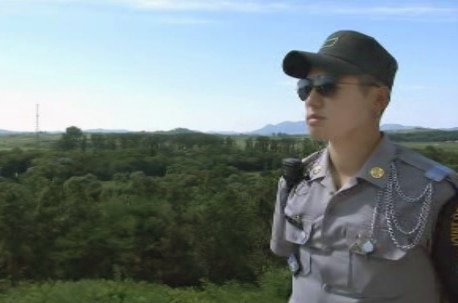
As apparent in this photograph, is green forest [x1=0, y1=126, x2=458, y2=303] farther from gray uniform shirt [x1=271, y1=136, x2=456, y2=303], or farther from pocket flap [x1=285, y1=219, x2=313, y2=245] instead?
gray uniform shirt [x1=271, y1=136, x2=456, y2=303]

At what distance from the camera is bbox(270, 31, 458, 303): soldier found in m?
1.60

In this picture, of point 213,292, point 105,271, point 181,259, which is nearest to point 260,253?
point 181,259

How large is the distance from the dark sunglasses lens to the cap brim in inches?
0.7

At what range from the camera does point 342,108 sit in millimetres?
1697

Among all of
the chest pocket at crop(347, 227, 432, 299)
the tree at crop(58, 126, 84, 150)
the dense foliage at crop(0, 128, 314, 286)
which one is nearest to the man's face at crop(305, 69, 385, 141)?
the chest pocket at crop(347, 227, 432, 299)

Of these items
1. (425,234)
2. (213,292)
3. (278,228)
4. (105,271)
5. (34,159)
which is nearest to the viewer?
(425,234)

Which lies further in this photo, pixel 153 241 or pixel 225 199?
pixel 225 199

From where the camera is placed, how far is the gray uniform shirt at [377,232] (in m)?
1.61

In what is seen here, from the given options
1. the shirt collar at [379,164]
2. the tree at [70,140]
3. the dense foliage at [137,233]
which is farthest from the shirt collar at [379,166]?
the tree at [70,140]

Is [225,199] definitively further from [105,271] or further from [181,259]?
[105,271]

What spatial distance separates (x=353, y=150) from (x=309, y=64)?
0.25 metres

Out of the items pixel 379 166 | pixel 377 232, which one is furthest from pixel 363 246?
pixel 379 166

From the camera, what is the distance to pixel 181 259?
32.4 meters

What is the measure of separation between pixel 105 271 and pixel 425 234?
28664 mm
